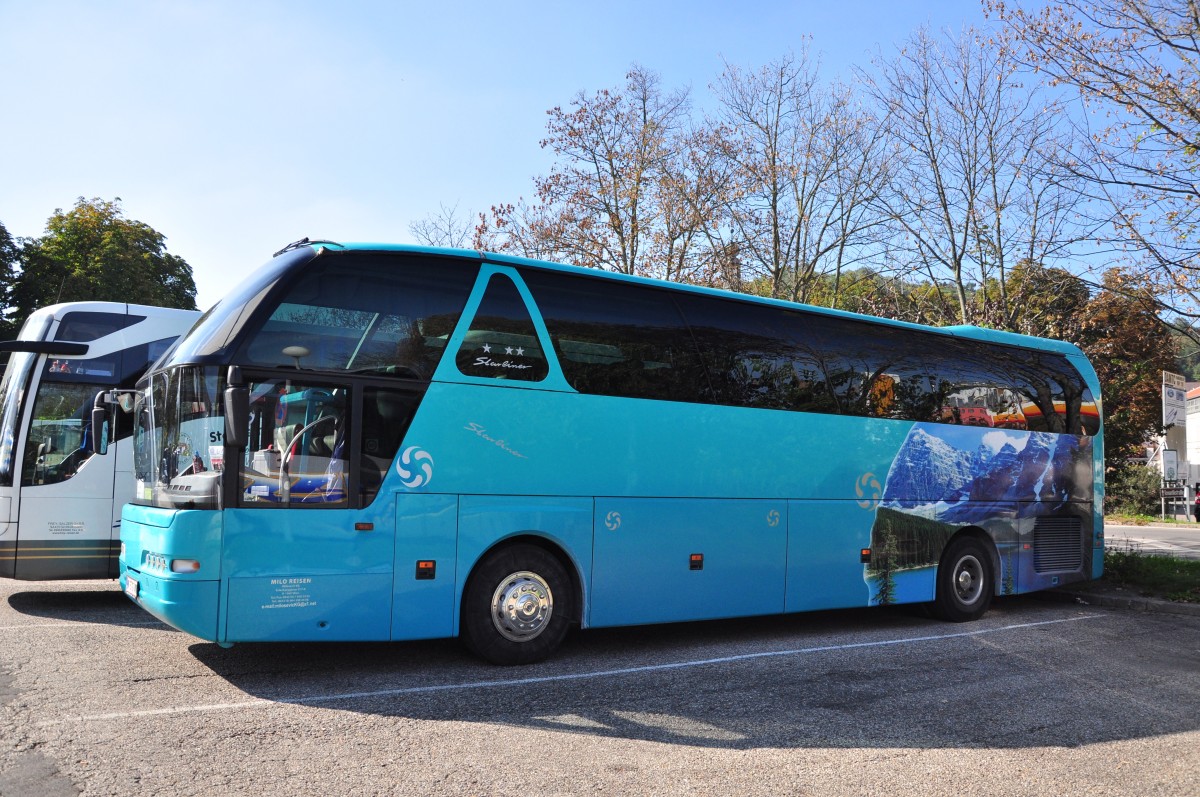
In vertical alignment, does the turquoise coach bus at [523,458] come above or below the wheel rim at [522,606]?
above

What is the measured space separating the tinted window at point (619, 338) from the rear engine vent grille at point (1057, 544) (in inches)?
236

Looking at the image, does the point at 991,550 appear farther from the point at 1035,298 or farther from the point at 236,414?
the point at 236,414

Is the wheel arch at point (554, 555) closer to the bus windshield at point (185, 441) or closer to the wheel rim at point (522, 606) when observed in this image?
the wheel rim at point (522, 606)

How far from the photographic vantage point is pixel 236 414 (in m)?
6.27

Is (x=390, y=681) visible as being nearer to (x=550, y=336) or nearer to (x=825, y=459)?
(x=550, y=336)

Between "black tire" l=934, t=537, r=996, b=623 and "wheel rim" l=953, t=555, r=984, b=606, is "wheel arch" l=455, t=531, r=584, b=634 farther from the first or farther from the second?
"wheel rim" l=953, t=555, r=984, b=606

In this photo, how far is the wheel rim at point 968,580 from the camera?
11.1 metres

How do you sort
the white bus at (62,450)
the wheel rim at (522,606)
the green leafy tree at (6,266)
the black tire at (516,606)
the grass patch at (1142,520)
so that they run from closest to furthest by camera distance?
the black tire at (516,606), the wheel rim at (522,606), the white bus at (62,450), the grass patch at (1142,520), the green leafy tree at (6,266)

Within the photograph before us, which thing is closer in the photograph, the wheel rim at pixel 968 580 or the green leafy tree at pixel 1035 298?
the wheel rim at pixel 968 580

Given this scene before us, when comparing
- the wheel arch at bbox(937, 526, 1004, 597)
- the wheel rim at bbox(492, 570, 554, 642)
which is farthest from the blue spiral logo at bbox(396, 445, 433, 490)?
the wheel arch at bbox(937, 526, 1004, 597)

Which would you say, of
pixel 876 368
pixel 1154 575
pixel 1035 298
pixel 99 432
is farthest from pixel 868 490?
pixel 1035 298

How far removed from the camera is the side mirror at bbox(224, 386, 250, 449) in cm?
625

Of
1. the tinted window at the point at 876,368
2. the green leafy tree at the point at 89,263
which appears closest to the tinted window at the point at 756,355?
the tinted window at the point at 876,368

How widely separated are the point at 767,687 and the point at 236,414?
14.6 feet
